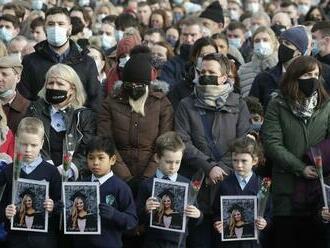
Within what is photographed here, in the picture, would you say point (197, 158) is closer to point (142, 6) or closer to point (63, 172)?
point (63, 172)

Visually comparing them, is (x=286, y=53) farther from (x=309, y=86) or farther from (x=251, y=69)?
(x=309, y=86)

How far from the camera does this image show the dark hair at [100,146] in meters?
9.14

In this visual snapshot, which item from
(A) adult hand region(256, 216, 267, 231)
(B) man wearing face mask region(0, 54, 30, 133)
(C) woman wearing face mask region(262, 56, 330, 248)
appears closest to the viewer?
(A) adult hand region(256, 216, 267, 231)

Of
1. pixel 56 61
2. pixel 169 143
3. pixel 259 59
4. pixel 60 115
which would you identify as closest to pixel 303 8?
pixel 259 59

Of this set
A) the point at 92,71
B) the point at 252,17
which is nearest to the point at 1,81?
the point at 92,71

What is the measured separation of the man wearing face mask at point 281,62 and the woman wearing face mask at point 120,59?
1.50 meters

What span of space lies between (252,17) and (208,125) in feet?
28.3

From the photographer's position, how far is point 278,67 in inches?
450

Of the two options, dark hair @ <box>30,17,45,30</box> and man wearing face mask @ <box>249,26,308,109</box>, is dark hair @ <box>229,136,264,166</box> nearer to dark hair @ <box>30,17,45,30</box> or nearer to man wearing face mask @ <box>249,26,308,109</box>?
man wearing face mask @ <box>249,26,308,109</box>

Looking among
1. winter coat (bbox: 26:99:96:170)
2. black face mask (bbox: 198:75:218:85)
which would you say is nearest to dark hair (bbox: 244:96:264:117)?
black face mask (bbox: 198:75:218:85)

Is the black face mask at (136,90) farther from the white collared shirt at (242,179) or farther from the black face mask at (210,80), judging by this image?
the white collared shirt at (242,179)

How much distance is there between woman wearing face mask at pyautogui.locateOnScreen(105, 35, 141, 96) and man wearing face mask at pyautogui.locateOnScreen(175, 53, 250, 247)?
165 centimetres

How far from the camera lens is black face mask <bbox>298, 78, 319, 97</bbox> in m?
9.50

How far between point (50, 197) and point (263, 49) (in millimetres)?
4712
